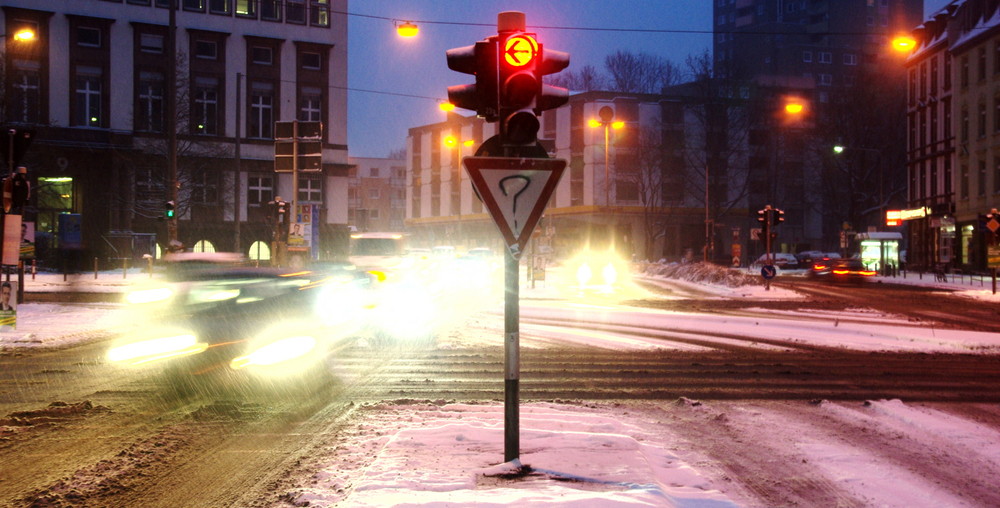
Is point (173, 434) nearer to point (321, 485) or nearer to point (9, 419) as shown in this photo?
point (9, 419)

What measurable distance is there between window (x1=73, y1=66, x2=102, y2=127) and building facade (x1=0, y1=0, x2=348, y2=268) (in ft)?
0.20

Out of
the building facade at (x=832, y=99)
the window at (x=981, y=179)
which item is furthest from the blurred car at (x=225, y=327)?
the window at (x=981, y=179)

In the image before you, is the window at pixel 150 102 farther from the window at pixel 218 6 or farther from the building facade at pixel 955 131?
the building facade at pixel 955 131

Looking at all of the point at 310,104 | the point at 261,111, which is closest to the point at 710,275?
the point at 310,104

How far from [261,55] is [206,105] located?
16.1 ft

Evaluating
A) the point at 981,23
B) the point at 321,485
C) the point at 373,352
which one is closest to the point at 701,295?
the point at 373,352

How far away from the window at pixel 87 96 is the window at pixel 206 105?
5716 millimetres

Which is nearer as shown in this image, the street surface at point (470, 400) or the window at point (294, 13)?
the street surface at point (470, 400)

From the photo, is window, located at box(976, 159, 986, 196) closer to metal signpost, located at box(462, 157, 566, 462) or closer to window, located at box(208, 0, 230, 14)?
window, located at box(208, 0, 230, 14)

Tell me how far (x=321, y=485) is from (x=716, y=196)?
235 feet

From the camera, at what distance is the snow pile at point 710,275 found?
3850 cm

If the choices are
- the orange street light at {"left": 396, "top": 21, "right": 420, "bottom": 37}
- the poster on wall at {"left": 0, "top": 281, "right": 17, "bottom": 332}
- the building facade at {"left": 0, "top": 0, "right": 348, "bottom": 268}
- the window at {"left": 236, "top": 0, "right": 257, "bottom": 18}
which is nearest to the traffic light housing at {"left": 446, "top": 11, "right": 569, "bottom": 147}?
the poster on wall at {"left": 0, "top": 281, "right": 17, "bottom": 332}

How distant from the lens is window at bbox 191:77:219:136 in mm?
55531

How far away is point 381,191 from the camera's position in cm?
12750
